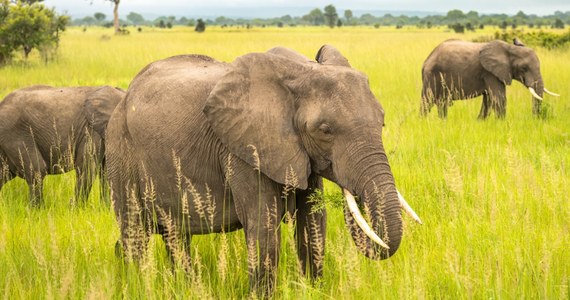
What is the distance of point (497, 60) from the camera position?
11.4 m

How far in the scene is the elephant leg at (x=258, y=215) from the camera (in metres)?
3.41

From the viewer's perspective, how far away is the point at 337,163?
317cm

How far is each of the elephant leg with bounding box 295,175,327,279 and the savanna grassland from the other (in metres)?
0.10

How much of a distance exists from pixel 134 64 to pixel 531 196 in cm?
1519

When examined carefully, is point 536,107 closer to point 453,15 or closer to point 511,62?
point 511,62

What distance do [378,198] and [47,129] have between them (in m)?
4.58

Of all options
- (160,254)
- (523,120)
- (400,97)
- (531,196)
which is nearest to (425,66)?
(400,97)

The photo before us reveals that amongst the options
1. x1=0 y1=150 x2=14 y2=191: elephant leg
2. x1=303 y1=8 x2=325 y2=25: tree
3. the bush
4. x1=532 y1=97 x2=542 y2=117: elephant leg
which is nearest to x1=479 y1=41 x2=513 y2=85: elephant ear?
x1=532 y1=97 x2=542 y2=117: elephant leg

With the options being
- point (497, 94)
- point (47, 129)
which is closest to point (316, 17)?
point (497, 94)

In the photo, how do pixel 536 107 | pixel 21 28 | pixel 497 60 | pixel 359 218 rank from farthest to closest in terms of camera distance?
pixel 21 28, pixel 497 60, pixel 536 107, pixel 359 218

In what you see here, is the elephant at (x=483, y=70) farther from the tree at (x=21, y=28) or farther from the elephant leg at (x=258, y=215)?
the tree at (x=21, y=28)

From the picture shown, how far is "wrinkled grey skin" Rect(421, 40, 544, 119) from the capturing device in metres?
11.1

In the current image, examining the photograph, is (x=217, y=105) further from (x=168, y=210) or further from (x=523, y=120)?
(x=523, y=120)

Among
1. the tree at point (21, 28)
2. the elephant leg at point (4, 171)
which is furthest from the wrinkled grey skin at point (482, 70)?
the tree at point (21, 28)
